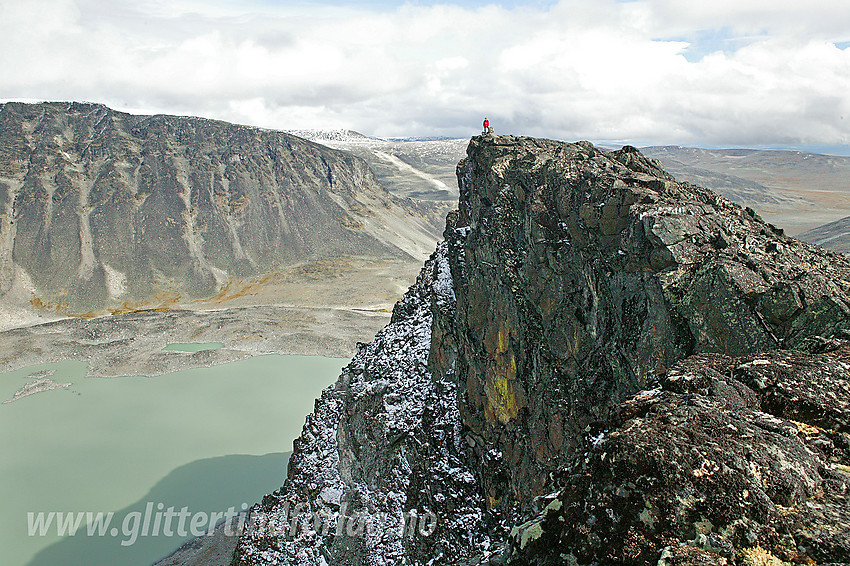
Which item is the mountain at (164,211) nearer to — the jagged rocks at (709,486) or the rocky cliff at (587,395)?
the rocky cliff at (587,395)

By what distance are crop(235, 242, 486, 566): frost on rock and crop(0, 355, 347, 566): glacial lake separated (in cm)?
1185

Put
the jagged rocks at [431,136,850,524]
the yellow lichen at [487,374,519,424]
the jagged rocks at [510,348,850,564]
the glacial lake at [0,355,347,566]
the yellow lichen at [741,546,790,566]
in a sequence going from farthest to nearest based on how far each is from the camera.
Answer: the glacial lake at [0,355,347,566] < the yellow lichen at [487,374,519,424] < the jagged rocks at [431,136,850,524] < the jagged rocks at [510,348,850,564] < the yellow lichen at [741,546,790,566]

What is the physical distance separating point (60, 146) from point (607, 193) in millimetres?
136270

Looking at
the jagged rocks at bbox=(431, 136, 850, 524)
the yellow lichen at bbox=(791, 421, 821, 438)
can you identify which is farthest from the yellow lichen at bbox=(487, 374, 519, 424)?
the yellow lichen at bbox=(791, 421, 821, 438)

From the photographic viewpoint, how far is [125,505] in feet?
112

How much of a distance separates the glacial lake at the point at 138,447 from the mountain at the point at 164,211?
38.5 metres

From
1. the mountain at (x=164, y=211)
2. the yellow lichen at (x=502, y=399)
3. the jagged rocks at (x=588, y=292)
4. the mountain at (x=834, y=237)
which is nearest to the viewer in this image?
the jagged rocks at (x=588, y=292)

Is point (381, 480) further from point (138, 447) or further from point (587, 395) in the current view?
point (138, 447)

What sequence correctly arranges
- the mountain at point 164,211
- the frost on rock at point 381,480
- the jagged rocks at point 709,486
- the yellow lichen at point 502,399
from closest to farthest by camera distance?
the jagged rocks at point 709,486, the yellow lichen at point 502,399, the frost on rock at point 381,480, the mountain at point 164,211

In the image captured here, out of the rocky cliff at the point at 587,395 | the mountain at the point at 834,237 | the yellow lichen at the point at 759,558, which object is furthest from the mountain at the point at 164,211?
the yellow lichen at the point at 759,558

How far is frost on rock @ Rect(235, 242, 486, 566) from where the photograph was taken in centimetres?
1997

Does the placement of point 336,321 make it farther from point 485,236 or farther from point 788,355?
point 788,355

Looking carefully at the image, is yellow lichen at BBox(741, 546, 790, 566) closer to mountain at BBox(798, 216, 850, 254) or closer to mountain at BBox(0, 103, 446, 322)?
mountain at BBox(0, 103, 446, 322)

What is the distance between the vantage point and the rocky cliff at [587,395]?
5.05 metres
